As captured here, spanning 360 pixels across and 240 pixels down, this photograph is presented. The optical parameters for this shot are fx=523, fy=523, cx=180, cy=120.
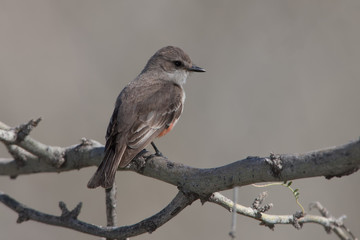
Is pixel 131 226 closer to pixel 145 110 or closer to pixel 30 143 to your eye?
pixel 30 143

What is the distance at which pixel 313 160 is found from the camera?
2852 mm

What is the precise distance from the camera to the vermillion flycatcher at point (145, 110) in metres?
4.64

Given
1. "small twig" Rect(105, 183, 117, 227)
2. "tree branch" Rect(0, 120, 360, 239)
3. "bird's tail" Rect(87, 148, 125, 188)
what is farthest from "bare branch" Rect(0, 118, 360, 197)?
"small twig" Rect(105, 183, 117, 227)

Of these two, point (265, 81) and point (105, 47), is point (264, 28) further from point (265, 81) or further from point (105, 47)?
point (105, 47)

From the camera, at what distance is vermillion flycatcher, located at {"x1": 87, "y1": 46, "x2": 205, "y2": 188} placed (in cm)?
464

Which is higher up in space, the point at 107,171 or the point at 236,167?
the point at 107,171

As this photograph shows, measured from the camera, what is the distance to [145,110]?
5.41 meters

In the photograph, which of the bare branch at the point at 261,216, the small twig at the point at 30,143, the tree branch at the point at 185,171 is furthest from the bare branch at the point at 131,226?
the small twig at the point at 30,143

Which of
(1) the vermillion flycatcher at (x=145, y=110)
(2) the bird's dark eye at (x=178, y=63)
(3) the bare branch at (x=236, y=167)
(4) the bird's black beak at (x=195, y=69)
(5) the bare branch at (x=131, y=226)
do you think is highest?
(2) the bird's dark eye at (x=178, y=63)

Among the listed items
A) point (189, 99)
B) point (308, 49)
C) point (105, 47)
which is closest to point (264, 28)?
point (308, 49)

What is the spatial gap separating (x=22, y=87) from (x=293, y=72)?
3.72m

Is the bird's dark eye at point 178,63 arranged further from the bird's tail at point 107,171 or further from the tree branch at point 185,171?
the bird's tail at point 107,171

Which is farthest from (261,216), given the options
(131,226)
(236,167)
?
(131,226)

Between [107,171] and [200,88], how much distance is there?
314cm
